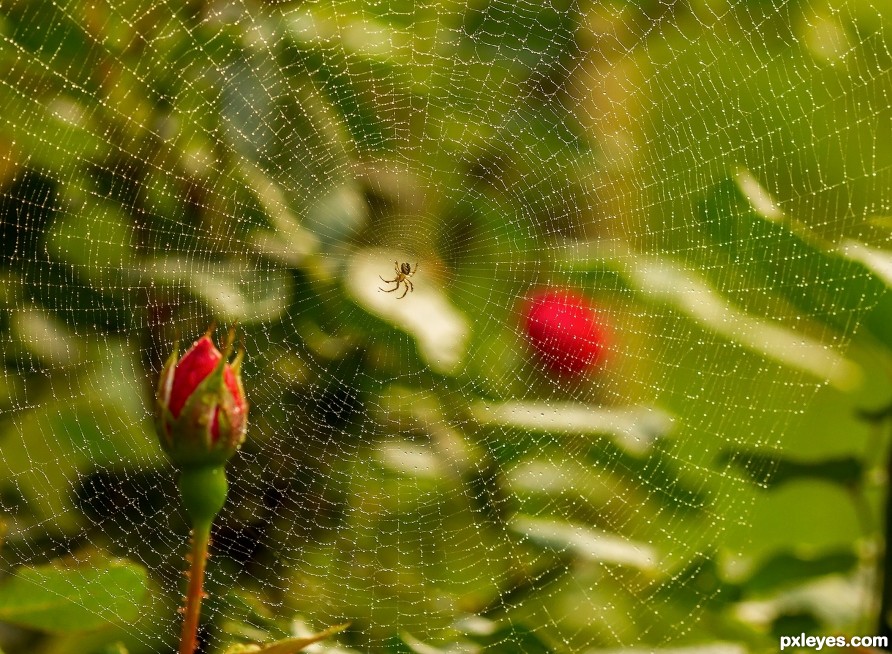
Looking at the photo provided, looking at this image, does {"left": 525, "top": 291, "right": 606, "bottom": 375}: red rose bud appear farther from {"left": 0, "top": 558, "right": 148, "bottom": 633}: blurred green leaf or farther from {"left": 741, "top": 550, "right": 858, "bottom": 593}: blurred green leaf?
{"left": 0, "top": 558, "right": 148, "bottom": 633}: blurred green leaf

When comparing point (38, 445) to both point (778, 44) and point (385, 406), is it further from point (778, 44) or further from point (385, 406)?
point (778, 44)

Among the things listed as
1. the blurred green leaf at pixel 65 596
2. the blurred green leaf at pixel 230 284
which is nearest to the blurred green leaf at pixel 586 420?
the blurred green leaf at pixel 230 284

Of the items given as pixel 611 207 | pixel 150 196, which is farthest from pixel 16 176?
pixel 611 207

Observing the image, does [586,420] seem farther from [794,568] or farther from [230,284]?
[230,284]

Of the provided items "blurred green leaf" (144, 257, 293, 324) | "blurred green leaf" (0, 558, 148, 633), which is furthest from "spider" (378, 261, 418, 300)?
"blurred green leaf" (0, 558, 148, 633)

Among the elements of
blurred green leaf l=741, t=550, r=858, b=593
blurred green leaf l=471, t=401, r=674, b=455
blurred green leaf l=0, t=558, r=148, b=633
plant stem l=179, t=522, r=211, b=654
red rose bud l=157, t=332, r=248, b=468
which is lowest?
plant stem l=179, t=522, r=211, b=654

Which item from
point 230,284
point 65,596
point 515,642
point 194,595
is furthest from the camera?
point 230,284

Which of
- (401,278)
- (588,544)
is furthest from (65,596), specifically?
(401,278)
